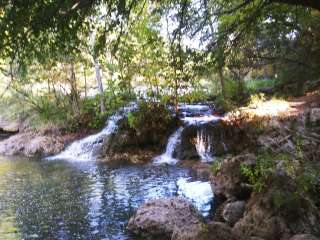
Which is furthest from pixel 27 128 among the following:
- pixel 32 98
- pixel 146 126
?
pixel 146 126

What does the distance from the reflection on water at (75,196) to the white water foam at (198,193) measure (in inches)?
10.1

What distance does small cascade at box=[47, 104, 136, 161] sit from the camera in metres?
18.3

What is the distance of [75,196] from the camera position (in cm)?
1105

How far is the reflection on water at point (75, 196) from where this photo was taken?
8.39 metres

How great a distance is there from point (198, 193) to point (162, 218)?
2.93m

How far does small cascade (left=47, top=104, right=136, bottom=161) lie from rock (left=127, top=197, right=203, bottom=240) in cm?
983

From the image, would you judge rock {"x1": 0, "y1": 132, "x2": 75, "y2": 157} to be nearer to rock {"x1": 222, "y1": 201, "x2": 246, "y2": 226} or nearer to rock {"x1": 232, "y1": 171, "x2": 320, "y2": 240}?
rock {"x1": 222, "y1": 201, "x2": 246, "y2": 226}

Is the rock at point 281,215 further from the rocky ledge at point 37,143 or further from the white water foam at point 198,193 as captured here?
the rocky ledge at point 37,143

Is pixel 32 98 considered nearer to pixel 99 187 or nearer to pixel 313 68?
pixel 99 187

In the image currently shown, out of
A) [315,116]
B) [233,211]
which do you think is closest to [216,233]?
[233,211]

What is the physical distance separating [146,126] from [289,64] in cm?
933

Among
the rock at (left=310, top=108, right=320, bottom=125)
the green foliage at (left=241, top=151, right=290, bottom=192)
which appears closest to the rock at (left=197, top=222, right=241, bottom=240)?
the green foliage at (left=241, top=151, right=290, bottom=192)

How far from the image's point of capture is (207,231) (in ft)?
18.9

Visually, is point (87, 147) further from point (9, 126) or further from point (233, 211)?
point (233, 211)
